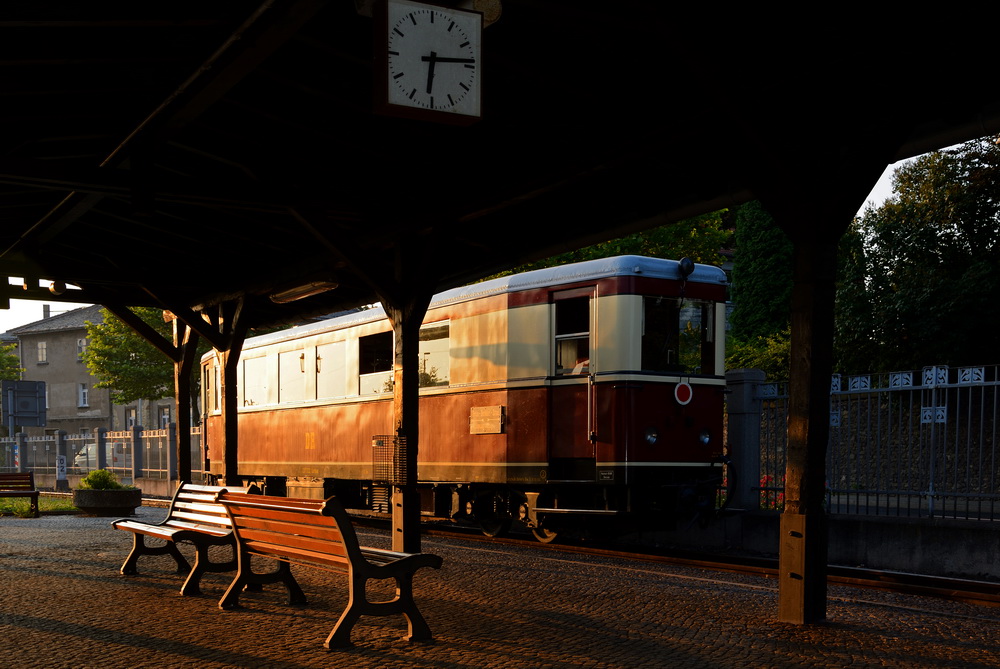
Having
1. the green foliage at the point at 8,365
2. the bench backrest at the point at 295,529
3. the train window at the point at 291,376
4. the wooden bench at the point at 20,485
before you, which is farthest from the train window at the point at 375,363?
the green foliage at the point at 8,365

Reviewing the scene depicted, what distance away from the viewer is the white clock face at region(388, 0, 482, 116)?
604 centimetres

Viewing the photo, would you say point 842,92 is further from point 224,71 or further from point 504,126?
point 224,71

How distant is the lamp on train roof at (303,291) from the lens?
12.9 m

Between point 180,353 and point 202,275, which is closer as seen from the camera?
point 202,275

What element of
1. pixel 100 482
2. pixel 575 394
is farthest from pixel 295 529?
pixel 100 482

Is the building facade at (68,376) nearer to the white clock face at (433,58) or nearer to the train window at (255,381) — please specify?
the train window at (255,381)

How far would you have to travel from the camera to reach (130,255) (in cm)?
1452

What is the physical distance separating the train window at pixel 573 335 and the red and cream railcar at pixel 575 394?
14mm

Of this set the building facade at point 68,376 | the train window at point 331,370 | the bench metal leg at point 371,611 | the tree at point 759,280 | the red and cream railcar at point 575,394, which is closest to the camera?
the bench metal leg at point 371,611

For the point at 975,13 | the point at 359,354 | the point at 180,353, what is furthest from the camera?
the point at 180,353

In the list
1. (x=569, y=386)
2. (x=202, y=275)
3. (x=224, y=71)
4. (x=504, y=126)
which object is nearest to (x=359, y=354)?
(x=202, y=275)

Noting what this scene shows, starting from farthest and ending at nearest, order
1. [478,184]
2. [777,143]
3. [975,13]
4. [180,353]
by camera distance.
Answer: [180,353], [478,184], [777,143], [975,13]

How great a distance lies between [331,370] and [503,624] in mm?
9596

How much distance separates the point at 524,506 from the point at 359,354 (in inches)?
159
